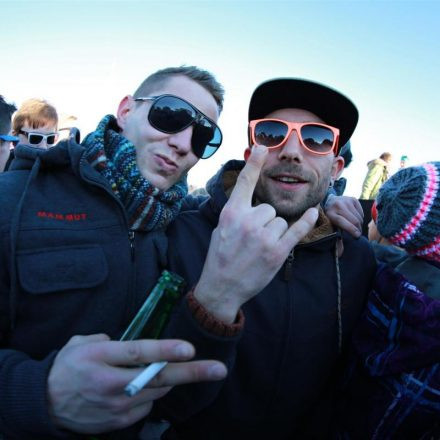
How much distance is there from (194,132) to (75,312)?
1118 millimetres

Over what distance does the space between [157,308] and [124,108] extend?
1.39m

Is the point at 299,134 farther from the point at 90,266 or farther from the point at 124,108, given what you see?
the point at 90,266

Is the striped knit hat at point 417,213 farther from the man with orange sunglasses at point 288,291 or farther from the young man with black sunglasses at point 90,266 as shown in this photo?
the young man with black sunglasses at point 90,266

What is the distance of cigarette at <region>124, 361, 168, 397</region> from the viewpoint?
774 millimetres

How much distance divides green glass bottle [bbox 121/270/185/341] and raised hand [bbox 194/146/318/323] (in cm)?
9

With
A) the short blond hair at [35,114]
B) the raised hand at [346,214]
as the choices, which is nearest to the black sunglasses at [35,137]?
the short blond hair at [35,114]

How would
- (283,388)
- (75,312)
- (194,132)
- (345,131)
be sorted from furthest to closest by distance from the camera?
1. (345,131)
2. (194,132)
3. (283,388)
4. (75,312)

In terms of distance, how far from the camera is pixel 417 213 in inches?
57.7

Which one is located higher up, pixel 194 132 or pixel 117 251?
pixel 194 132

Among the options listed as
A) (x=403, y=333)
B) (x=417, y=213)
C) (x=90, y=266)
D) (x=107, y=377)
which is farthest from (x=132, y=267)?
(x=417, y=213)

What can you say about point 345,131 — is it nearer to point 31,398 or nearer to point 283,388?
point 283,388

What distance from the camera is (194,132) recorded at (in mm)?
1826

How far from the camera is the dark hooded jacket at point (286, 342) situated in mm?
1629

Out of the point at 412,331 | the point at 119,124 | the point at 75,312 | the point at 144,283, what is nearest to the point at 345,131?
the point at 412,331
